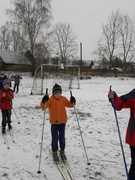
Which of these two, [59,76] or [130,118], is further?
[59,76]

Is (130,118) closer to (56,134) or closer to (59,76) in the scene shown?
(56,134)

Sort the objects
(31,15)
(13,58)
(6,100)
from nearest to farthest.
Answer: (6,100) < (31,15) < (13,58)

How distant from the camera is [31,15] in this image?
36.7m

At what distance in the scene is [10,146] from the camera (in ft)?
18.2

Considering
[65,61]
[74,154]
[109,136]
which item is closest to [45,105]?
[74,154]

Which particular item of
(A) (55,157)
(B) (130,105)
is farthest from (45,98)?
(B) (130,105)

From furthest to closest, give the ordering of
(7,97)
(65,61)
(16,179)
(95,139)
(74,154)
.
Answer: (65,61) < (7,97) < (95,139) < (74,154) < (16,179)

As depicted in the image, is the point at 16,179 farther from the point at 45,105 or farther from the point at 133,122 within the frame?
the point at 133,122

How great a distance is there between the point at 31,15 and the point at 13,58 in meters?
11.8

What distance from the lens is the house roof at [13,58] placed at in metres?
44.3

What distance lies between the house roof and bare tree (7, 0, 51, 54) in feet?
26.6

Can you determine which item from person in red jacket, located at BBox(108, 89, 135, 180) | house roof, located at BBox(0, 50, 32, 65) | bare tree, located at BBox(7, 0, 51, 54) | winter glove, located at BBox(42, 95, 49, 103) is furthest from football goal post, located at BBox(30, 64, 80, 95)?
person in red jacket, located at BBox(108, 89, 135, 180)

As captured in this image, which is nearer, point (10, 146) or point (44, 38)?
point (10, 146)

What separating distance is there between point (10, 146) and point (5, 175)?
156 cm
